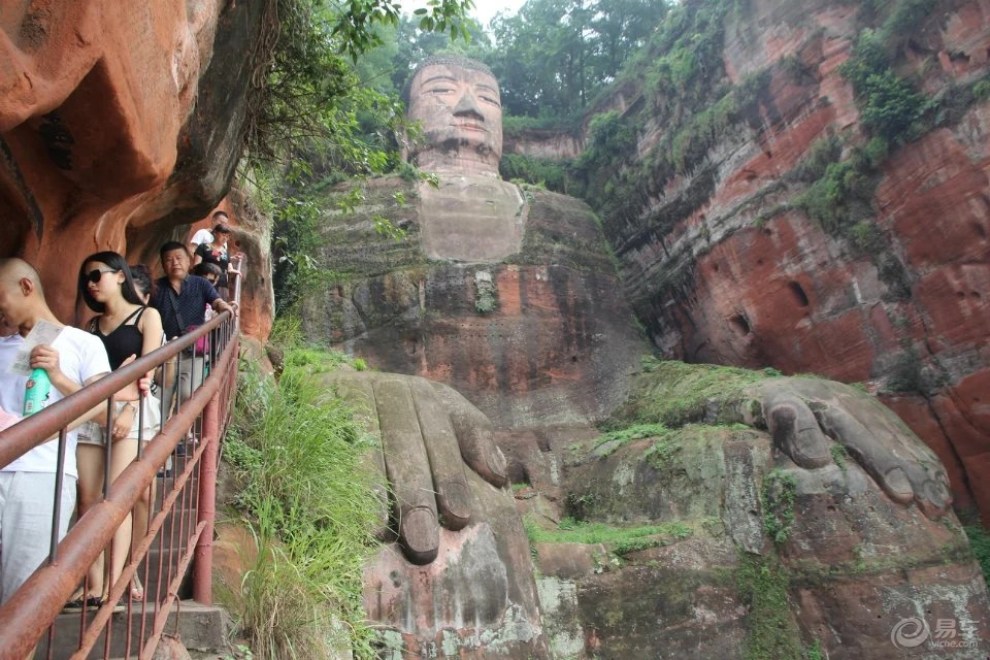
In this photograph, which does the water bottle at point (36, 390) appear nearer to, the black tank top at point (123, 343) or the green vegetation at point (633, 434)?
the black tank top at point (123, 343)

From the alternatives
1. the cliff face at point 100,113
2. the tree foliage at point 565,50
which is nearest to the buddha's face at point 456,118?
the tree foliage at point 565,50

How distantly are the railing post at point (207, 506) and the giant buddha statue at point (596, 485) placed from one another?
371cm

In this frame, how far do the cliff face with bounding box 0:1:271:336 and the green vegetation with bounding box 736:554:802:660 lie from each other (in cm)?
780

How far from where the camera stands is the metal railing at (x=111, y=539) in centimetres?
160

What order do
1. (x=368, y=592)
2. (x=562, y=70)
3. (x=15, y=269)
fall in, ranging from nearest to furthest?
(x=15, y=269) → (x=368, y=592) → (x=562, y=70)

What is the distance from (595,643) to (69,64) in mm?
7993

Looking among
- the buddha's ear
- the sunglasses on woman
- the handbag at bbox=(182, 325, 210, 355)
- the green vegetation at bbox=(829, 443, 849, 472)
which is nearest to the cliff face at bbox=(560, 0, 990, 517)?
the green vegetation at bbox=(829, 443, 849, 472)

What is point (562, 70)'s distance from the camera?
81.4 feet

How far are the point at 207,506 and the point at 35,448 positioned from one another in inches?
51.6

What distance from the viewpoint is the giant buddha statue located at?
791 centimetres

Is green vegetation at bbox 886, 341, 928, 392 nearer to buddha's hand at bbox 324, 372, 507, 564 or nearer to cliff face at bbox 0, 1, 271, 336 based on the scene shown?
buddha's hand at bbox 324, 372, 507, 564

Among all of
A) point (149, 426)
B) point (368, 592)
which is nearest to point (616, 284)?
point (368, 592)

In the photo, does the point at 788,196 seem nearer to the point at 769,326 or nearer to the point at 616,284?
the point at 769,326

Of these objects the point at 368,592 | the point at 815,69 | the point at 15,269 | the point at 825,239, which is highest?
the point at 815,69
